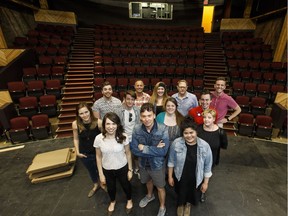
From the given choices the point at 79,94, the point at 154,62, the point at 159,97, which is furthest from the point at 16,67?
the point at 159,97

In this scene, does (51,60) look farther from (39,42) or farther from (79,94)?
(79,94)

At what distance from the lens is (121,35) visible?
376 inches

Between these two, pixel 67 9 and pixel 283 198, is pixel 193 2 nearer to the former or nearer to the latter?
pixel 67 9

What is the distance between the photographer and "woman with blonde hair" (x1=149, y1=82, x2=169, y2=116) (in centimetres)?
243

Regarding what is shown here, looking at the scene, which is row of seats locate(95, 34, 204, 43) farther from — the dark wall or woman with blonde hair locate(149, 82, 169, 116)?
woman with blonde hair locate(149, 82, 169, 116)

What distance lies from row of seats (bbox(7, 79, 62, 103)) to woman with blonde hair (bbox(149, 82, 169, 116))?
4012mm

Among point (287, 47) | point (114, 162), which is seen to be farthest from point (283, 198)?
point (287, 47)

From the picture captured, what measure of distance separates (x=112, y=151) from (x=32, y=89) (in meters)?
4.48

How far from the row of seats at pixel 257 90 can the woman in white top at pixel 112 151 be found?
16.1 ft

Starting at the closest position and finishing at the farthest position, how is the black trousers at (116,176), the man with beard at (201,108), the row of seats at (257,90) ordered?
1. the black trousers at (116,176)
2. the man with beard at (201,108)
3. the row of seats at (257,90)

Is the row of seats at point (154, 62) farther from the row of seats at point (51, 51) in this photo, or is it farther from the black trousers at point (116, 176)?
the black trousers at point (116, 176)

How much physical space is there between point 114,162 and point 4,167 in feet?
8.74

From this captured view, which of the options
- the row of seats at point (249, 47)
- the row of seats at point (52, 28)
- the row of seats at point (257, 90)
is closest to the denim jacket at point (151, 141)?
the row of seats at point (257, 90)

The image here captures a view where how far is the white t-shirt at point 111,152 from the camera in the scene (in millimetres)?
1751
